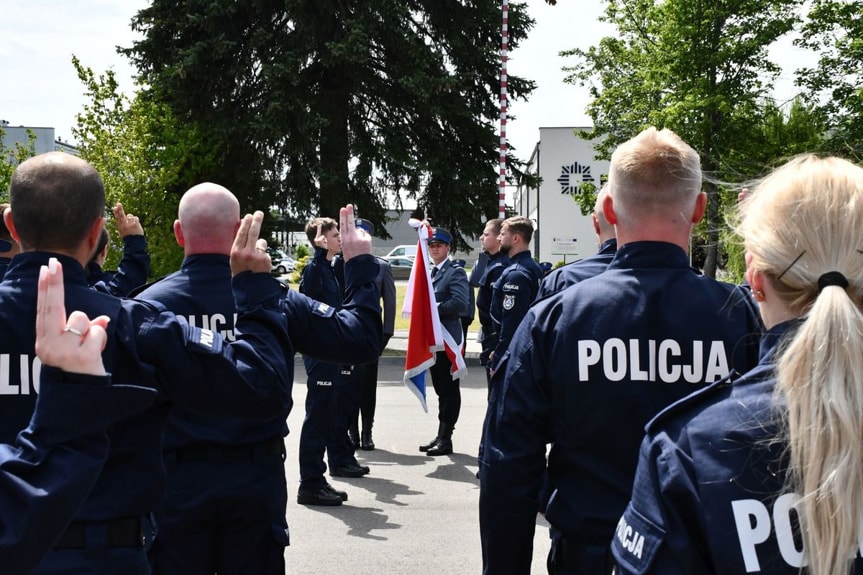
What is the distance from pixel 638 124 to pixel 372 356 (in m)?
25.5

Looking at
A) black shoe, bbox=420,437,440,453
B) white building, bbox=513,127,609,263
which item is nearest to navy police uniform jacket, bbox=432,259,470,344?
black shoe, bbox=420,437,440,453

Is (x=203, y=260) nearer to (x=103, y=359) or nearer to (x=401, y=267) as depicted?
(x=103, y=359)

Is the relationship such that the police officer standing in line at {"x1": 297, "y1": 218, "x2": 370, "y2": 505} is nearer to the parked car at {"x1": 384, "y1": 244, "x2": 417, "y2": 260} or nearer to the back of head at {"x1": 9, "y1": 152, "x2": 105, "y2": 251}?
the back of head at {"x1": 9, "y1": 152, "x2": 105, "y2": 251}

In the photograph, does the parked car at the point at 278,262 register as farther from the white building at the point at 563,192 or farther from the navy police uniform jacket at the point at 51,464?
the white building at the point at 563,192

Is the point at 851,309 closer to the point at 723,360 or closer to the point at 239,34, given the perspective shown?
the point at 723,360

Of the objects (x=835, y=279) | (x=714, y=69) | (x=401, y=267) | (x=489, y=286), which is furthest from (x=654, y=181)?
(x=401, y=267)

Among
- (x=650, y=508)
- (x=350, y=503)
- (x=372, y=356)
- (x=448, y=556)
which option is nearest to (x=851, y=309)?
(x=650, y=508)

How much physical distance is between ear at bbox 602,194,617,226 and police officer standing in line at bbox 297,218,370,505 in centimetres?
417

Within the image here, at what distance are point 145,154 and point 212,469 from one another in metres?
18.6

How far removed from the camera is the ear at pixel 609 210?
2.88 m

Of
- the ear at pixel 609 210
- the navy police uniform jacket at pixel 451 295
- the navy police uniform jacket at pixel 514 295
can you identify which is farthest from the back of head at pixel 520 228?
the ear at pixel 609 210

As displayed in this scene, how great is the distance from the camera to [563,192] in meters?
35.3

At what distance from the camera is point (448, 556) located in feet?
19.1

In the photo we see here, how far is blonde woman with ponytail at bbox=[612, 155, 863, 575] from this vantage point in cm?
142
